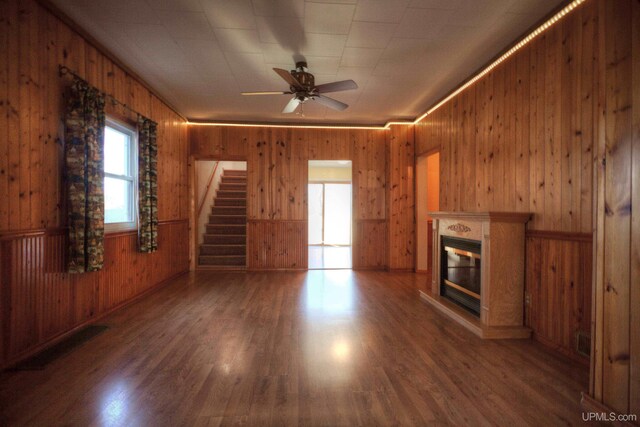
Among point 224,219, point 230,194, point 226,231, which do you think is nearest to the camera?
point 226,231

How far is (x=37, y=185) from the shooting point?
2484 millimetres

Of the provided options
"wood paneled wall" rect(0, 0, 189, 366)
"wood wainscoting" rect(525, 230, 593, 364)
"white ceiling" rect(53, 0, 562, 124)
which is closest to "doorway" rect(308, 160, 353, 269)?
"white ceiling" rect(53, 0, 562, 124)

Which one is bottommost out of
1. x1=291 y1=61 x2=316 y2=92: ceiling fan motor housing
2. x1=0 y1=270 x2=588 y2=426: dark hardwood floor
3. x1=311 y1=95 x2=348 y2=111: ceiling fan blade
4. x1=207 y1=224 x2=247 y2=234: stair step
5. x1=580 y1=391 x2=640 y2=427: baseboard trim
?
x1=0 y1=270 x2=588 y2=426: dark hardwood floor

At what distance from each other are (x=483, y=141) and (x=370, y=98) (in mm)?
1852

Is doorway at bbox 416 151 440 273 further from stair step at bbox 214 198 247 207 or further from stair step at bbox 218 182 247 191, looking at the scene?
stair step at bbox 218 182 247 191

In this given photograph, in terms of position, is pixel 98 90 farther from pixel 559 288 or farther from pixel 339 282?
pixel 559 288

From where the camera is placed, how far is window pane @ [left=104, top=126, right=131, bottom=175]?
11.6 feet

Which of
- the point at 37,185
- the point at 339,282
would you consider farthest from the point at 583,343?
the point at 37,185

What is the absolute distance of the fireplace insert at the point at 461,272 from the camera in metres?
3.18

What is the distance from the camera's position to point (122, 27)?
9.62ft

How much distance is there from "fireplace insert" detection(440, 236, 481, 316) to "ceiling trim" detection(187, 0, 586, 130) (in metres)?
1.98

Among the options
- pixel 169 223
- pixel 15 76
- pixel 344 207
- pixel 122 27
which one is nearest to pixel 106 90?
pixel 122 27

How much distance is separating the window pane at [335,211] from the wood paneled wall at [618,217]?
27.9 ft

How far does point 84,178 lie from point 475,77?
4.41m
